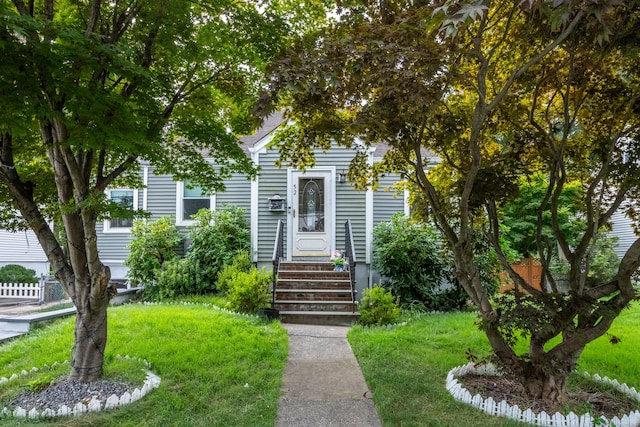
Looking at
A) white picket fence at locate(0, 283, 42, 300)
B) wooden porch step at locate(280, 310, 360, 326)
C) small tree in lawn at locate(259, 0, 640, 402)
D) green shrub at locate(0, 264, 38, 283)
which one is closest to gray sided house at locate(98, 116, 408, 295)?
wooden porch step at locate(280, 310, 360, 326)

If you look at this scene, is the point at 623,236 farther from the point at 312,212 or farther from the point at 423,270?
the point at 312,212

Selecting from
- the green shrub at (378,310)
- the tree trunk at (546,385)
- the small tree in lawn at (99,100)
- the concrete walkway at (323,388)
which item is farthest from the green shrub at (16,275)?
the tree trunk at (546,385)

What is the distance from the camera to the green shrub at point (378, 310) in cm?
679

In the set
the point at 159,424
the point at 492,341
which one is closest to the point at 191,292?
the point at 159,424

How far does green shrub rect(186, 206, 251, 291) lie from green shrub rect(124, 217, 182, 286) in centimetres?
59

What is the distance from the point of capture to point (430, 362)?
15.6ft

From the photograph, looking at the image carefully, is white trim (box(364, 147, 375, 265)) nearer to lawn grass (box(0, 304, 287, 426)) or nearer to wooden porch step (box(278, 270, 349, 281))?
wooden porch step (box(278, 270, 349, 281))

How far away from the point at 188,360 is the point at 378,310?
3.38 m

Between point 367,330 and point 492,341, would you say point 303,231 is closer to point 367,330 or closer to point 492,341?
point 367,330

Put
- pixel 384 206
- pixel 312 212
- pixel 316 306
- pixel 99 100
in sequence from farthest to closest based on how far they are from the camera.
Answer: pixel 384 206 < pixel 312 212 < pixel 316 306 < pixel 99 100

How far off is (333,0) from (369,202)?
6197 mm

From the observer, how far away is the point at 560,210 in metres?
11.6

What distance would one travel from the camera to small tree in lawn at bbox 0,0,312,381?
2.86m

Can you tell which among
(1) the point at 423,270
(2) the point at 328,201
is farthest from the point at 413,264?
(2) the point at 328,201
